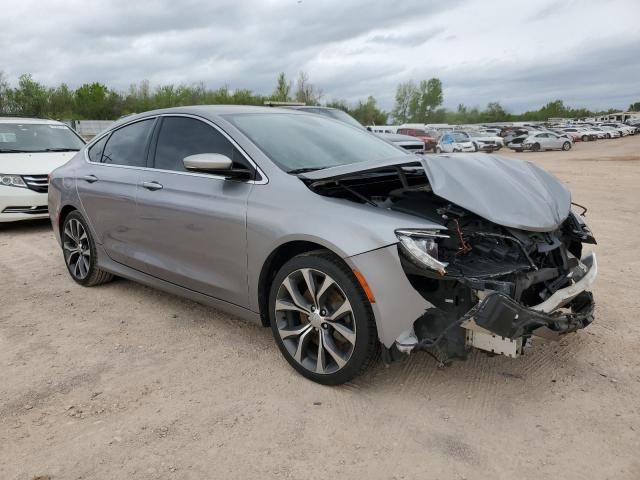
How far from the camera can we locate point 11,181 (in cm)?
756

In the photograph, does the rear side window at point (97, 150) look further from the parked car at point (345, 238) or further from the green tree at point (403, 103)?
the green tree at point (403, 103)

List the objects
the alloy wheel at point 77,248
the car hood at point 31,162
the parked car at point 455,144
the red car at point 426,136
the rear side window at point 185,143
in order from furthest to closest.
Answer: the red car at point 426,136, the parked car at point 455,144, the car hood at point 31,162, the alloy wheel at point 77,248, the rear side window at point 185,143

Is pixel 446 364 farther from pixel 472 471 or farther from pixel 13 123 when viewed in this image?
pixel 13 123

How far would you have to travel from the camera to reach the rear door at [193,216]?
135 inches

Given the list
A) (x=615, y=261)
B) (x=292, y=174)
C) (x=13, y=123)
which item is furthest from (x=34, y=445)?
(x=13, y=123)

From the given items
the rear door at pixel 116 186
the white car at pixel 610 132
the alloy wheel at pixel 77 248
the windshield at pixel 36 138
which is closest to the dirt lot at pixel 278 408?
the rear door at pixel 116 186

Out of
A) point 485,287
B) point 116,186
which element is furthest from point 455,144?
point 485,287

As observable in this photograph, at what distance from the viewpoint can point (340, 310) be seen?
292 centimetres

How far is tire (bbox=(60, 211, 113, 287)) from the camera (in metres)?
4.90

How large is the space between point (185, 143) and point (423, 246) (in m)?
2.10

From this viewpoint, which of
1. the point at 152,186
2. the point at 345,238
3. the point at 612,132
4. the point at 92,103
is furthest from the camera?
the point at 92,103

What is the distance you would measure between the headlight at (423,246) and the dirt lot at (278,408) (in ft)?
2.73

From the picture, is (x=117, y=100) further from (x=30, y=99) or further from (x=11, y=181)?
(x=11, y=181)

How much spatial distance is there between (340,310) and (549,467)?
1.25 metres
